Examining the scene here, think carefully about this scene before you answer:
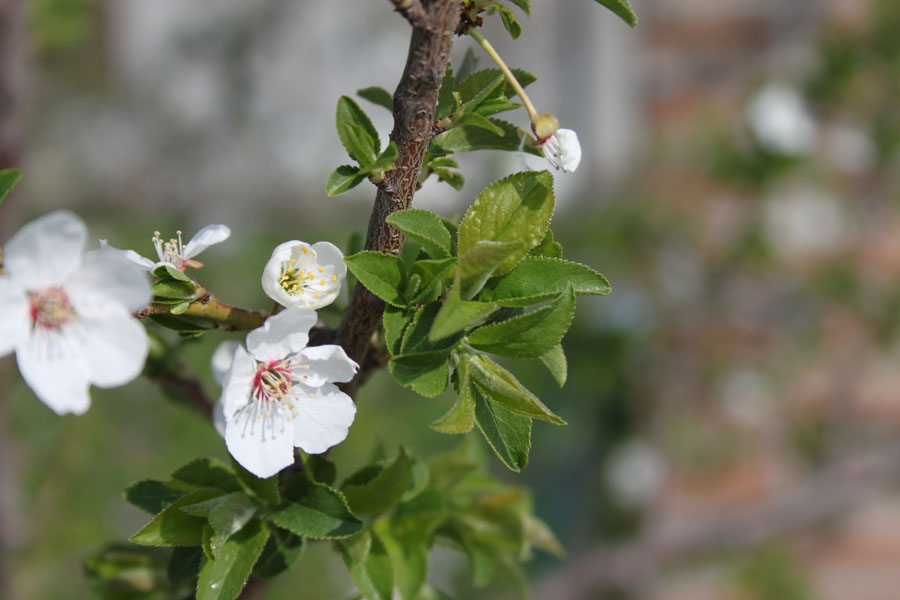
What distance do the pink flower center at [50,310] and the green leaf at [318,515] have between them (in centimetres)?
11

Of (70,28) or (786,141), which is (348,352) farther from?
(786,141)

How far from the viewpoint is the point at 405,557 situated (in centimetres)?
35

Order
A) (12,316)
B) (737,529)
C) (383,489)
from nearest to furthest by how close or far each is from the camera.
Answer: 1. (12,316)
2. (383,489)
3. (737,529)

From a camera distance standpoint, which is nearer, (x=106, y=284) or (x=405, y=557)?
(x=106, y=284)

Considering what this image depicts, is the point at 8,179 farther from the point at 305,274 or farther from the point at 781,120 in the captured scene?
the point at 781,120

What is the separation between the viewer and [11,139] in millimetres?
578

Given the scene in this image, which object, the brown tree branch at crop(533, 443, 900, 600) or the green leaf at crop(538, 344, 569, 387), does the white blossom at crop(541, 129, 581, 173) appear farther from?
the brown tree branch at crop(533, 443, 900, 600)

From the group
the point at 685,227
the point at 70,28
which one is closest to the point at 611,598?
the point at 685,227

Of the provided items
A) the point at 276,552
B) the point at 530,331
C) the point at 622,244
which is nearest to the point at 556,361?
the point at 530,331

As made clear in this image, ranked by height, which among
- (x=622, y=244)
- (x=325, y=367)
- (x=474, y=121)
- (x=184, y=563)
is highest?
(x=474, y=121)

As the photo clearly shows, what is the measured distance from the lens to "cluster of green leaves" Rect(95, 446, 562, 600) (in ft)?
0.95

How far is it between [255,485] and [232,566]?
1.2 inches

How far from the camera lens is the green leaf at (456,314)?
0.24m

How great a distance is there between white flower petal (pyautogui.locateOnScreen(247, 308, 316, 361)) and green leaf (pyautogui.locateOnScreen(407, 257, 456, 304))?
→ 39 millimetres
